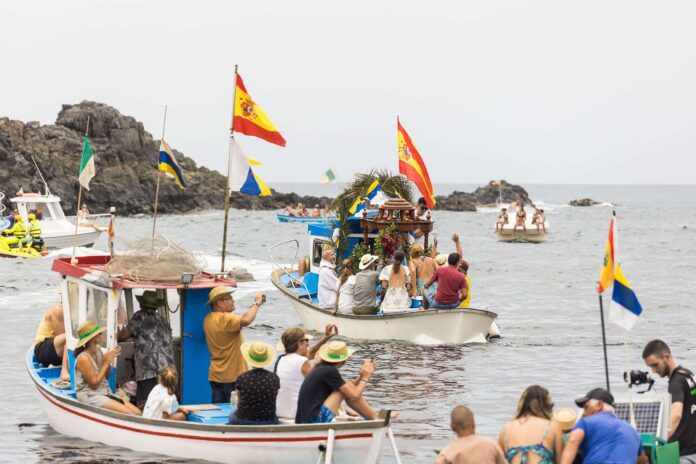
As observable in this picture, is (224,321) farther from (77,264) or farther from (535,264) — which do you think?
(535,264)

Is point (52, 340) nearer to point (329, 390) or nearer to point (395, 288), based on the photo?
point (329, 390)

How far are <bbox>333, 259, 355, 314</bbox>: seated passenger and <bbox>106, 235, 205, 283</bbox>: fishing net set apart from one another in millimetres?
8291

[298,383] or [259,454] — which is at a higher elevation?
[298,383]

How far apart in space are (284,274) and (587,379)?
9870 mm

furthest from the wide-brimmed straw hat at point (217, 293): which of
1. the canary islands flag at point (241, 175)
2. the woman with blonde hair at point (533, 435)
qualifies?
the woman with blonde hair at point (533, 435)

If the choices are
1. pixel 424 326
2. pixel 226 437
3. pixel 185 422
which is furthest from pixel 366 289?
pixel 226 437

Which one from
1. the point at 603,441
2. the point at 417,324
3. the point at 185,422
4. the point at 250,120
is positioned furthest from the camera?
the point at 417,324

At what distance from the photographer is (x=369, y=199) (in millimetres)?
23500

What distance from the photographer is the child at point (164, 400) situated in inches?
447

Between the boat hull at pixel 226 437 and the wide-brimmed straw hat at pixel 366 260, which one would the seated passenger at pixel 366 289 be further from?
the boat hull at pixel 226 437

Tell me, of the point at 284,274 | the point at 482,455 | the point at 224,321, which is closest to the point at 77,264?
the point at 224,321

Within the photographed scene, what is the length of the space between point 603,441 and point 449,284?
11203mm

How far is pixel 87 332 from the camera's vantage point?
12.0 meters

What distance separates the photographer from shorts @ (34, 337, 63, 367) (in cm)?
1420
